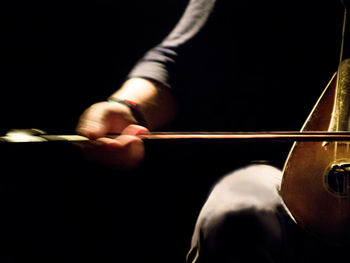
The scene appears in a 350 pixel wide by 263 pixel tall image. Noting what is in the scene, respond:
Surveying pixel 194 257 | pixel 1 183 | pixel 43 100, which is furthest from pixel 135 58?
pixel 194 257

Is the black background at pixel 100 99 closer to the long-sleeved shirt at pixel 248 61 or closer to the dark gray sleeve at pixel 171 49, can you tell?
the long-sleeved shirt at pixel 248 61

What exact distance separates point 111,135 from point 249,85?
687mm

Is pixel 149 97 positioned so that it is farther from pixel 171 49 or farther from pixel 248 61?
pixel 248 61

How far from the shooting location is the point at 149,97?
34.1 inches

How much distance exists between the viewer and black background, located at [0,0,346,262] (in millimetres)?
1104

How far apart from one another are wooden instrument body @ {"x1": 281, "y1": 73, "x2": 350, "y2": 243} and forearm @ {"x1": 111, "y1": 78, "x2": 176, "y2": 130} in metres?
0.44

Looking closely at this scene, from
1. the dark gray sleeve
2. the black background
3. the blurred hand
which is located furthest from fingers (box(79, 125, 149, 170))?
the black background

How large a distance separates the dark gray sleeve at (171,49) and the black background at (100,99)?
128 millimetres

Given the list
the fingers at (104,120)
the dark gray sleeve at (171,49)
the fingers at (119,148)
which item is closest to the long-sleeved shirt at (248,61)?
the dark gray sleeve at (171,49)

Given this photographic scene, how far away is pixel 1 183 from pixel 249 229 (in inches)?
41.4

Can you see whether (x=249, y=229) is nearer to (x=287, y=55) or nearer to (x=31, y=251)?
(x=287, y=55)

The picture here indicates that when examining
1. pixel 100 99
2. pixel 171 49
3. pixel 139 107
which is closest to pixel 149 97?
pixel 139 107

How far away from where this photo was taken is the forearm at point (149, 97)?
83 centimetres

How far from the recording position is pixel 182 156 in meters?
1.20
